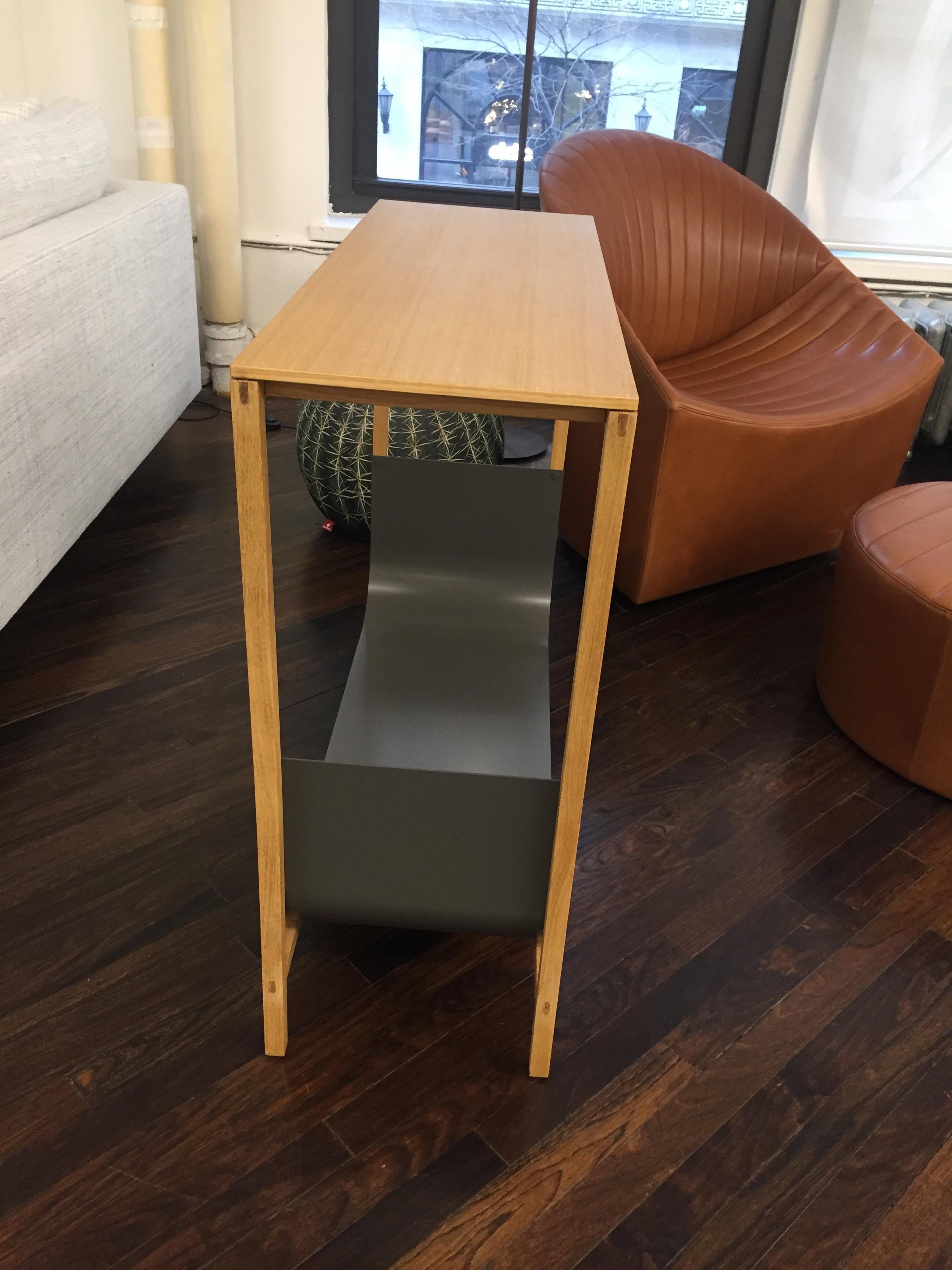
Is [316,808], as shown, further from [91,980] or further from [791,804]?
[791,804]

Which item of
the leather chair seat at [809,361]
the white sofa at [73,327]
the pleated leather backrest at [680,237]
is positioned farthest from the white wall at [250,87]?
the leather chair seat at [809,361]

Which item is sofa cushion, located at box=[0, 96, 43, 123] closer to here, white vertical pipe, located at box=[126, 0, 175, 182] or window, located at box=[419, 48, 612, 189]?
white vertical pipe, located at box=[126, 0, 175, 182]

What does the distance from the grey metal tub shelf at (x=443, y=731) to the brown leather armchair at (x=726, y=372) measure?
1.67 ft

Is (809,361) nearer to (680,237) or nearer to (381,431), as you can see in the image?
(680,237)

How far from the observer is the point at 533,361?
861 mm

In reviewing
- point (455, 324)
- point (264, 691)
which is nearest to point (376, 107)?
point (455, 324)

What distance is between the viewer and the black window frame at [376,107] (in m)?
2.90

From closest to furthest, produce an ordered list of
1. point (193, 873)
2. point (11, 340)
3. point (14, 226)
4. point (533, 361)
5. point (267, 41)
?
point (533, 361) < point (193, 873) < point (11, 340) < point (14, 226) < point (267, 41)

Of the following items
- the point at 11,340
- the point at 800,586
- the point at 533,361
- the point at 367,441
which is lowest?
the point at 800,586

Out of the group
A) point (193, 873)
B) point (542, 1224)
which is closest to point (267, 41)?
point (193, 873)

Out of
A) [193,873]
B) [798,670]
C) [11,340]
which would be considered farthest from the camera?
[798,670]

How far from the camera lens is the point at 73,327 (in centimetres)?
175

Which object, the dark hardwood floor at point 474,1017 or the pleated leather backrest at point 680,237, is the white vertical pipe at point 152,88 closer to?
the pleated leather backrest at point 680,237

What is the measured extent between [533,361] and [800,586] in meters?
1.51
